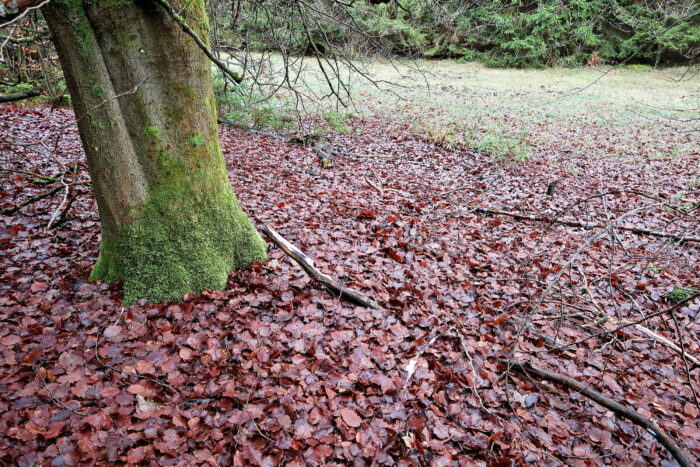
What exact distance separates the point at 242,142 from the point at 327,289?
5.68 meters

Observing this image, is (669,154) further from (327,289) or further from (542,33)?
(542,33)

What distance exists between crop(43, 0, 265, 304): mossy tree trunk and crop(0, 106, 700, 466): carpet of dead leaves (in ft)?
0.99

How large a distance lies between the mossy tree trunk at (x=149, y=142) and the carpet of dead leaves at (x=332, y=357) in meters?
0.30

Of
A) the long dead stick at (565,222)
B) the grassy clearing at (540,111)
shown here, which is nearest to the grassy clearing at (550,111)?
the grassy clearing at (540,111)

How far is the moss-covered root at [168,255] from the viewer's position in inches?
109

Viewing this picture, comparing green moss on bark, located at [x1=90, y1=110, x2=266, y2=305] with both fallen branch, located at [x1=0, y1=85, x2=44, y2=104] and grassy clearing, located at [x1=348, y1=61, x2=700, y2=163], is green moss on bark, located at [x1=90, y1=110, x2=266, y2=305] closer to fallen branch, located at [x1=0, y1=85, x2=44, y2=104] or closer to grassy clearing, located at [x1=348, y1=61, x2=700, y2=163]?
fallen branch, located at [x1=0, y1=85, x2=44, y2=104]

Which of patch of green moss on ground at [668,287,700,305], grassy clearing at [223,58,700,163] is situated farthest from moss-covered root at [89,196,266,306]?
patch of green moss on ground at [668,287,700,305]

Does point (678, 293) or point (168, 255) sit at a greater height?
point (168, 255)

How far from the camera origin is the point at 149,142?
261 centimetres

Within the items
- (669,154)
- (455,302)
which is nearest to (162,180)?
(455,302)

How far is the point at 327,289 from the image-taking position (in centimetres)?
321

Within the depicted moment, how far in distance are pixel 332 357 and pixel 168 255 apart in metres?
1.56

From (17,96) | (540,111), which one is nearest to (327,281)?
(17,96)

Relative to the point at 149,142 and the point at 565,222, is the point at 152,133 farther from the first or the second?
the point at 565,222
